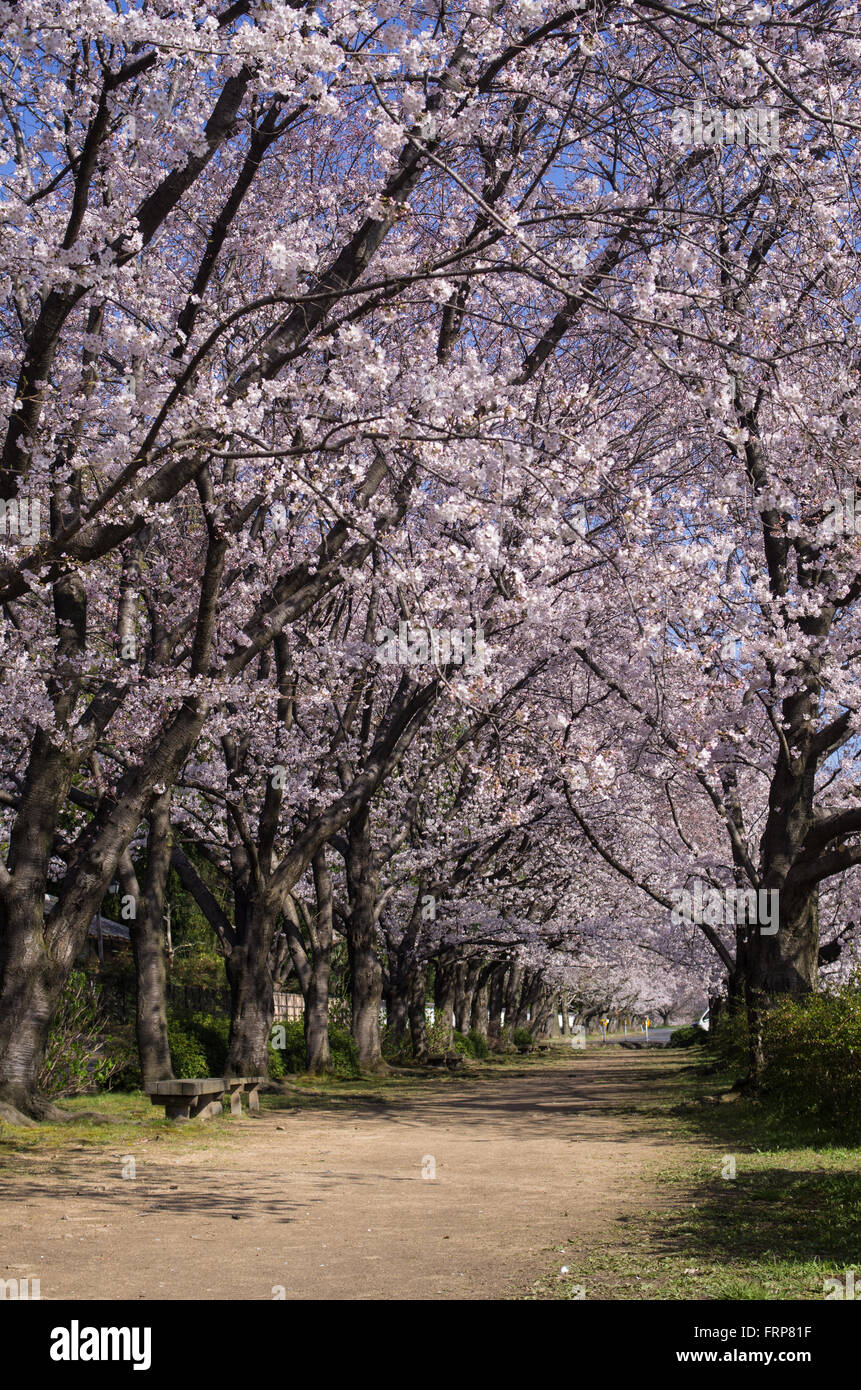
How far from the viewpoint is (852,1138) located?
433 inches

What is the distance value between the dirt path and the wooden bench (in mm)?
375

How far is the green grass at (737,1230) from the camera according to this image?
5.41 m

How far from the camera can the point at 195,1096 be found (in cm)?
1384

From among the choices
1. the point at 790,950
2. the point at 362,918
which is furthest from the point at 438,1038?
the point at 790,950

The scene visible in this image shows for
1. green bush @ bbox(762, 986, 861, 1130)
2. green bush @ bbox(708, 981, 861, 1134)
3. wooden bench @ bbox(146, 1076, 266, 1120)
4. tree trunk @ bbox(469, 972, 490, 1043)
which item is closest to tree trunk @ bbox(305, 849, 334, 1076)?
wooden bench @ bbox(146, 1076, 266, 1120)

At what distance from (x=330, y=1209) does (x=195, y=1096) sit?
5917mm

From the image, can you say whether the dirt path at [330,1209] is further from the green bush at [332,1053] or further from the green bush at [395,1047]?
the green bush at [395,1047]

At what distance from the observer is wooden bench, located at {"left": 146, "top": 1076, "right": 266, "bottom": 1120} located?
13414 mm

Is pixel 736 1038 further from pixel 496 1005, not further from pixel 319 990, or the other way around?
pixel 496 1005

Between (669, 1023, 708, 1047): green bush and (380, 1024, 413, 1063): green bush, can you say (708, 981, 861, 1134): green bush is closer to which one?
(380, 1024, 413, 1063): green bush

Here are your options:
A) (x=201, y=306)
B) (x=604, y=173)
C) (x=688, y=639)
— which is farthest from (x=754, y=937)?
(x=201, y=306)

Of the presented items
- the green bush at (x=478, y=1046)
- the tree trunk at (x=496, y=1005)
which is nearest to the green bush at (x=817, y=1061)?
the green bush at (x=478, y=1046)

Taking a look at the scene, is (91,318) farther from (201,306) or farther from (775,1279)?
(775,1279)

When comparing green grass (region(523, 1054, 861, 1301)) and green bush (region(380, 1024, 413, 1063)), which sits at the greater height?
green grass (region(523, 1054, 861, 1301))
